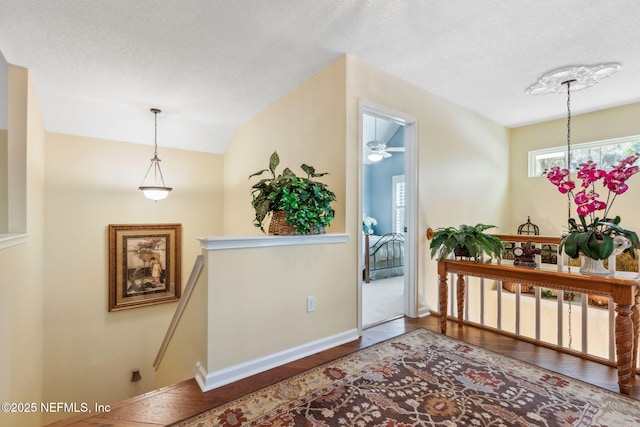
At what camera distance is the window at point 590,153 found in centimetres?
385

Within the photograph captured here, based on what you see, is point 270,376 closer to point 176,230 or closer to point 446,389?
point 446,389

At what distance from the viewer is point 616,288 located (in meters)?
1.88

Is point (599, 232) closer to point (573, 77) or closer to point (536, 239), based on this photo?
point (536, 239)

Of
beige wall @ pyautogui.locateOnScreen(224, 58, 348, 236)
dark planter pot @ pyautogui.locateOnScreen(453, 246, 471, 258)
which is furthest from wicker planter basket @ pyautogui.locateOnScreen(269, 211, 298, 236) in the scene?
dark planter pot @ pyautogui.locateOnScreen(453, 246, 471, 258)

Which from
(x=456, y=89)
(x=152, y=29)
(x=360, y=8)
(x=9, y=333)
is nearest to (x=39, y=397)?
(x=9, y=333)

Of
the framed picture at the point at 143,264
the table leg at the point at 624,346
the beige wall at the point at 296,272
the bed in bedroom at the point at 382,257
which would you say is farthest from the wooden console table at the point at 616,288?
the framed picture at the point at 143,264

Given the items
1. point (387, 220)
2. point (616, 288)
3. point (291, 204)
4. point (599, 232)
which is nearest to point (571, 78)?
point (599, 232)

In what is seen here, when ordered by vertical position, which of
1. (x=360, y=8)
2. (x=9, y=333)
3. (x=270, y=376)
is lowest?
(x=270, y=376)

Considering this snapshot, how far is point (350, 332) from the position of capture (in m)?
2.65

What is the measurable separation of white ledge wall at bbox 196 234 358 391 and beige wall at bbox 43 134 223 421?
9.67ft

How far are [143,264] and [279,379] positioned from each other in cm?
336

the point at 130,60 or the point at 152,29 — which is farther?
the point at 130,60

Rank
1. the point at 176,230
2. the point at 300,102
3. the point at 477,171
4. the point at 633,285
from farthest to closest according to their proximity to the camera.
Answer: the point at 176,230 → the point at 477,171 → the point at 300,102 → the point at 633,285

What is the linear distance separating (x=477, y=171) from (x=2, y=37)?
5.19 metres
